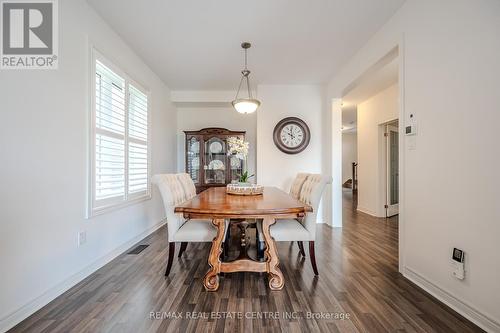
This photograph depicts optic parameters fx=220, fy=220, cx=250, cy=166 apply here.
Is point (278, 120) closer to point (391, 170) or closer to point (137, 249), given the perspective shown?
point (391, 170)

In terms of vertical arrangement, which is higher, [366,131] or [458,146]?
[366,131]

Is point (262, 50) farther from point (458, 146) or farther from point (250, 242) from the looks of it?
point (250, 242)

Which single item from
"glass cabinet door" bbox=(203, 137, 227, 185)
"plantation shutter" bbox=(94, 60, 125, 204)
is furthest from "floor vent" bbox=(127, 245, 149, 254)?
"glass cabinet door" bbox=(203, 137, 227, 185)

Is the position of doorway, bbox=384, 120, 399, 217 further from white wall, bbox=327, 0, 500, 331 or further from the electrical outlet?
the electrical outlet

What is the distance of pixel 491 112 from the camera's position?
1387 mm

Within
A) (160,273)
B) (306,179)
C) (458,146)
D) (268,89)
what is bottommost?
(160,273)

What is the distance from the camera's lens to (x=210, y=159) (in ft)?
14.9

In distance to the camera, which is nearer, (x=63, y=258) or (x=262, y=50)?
(x=63, y=258)

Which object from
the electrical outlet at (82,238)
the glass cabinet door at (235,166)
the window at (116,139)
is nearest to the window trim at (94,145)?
the window at (116,139)

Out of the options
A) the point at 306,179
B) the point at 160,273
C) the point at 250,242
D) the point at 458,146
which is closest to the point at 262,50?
the point at 306,179

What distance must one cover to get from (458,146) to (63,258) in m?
3.22

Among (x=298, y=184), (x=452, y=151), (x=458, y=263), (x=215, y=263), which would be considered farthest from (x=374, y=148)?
(x=215, y=263)

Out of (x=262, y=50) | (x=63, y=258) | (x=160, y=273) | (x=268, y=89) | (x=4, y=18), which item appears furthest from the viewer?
(x=268, y=89)

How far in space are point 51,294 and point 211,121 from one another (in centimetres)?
389
